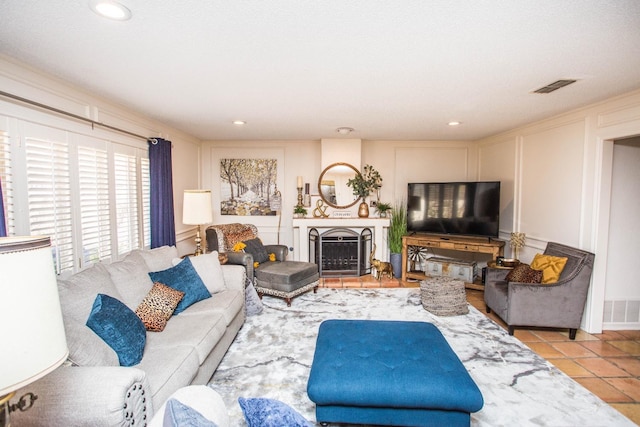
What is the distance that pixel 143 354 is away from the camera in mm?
1931

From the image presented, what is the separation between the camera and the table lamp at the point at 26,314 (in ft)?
2.31

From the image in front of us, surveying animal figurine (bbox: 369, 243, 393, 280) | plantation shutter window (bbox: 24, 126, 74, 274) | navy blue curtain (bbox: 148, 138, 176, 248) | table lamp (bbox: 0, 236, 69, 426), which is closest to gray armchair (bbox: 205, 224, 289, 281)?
navy blue curtain (bbox: 148, 138, 176, 248)

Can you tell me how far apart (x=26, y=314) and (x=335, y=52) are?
195 cm

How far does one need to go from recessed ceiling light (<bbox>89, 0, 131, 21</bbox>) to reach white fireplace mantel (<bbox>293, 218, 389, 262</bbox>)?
12.9 ft

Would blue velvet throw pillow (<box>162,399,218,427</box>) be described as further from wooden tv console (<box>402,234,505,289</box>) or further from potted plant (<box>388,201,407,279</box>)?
potted plant (<box>388,201,407,279</box>)

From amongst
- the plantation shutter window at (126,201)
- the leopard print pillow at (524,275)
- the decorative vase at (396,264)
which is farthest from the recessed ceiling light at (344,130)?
the leopard print pillow at (524,275)

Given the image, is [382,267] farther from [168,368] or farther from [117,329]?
[117,329]

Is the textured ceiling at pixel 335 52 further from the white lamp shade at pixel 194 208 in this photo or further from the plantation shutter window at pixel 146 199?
the white lamp shade at pixel 194 208

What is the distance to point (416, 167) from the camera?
5.64m

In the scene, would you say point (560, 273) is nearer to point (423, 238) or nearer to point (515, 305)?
point (515, 305)

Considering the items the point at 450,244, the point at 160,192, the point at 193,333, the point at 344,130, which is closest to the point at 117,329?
the point at 193,333

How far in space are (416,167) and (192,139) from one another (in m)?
3.83

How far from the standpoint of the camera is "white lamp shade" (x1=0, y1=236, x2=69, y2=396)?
27.7 inches

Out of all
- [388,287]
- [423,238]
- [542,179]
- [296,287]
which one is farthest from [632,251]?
[296,287]
